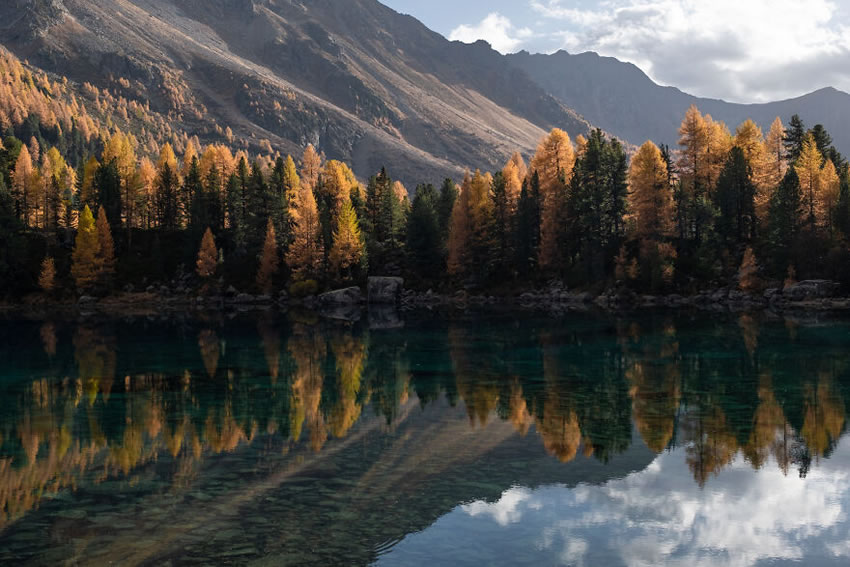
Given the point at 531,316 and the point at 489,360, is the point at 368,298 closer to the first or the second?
the point at 531,316

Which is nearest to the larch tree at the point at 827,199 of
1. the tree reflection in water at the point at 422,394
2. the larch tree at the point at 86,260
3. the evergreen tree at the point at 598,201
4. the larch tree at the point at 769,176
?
the larch tree at the point at 769,176

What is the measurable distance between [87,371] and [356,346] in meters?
18.7

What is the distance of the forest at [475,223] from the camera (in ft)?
279

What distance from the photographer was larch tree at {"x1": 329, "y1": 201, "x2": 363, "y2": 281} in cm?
10400

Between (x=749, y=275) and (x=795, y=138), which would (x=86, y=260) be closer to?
(x=749, y=275)

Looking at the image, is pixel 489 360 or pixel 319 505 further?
pixel 489 360

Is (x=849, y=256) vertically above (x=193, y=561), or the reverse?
(x=849, y=256)

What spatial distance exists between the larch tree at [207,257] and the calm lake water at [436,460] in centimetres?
6473

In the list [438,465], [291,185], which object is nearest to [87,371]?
[438,465]

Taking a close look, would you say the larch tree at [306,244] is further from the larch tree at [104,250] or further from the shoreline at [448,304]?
the larch tree at [104,250]

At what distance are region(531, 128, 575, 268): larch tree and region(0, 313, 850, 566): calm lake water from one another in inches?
2097

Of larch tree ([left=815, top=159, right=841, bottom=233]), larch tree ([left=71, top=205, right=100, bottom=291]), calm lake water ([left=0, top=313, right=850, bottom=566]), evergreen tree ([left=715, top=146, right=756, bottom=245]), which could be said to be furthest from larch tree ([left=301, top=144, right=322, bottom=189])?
calm lake water ([left=0, top=313, right=850, bottom=566])

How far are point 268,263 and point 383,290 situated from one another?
19010mm

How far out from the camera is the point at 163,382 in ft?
121
